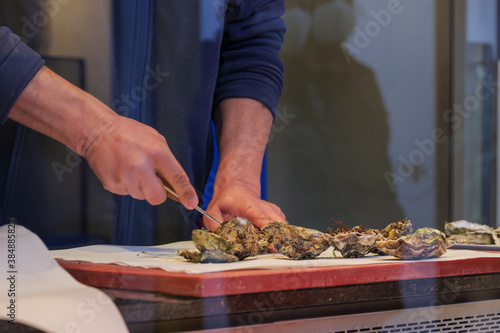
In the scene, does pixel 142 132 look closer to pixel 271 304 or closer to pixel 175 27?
pixel 271 304

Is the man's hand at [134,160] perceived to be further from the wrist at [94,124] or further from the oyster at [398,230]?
the oyster at [398,230]

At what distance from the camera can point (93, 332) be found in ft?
1.62

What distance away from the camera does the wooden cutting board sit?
555 millimetres

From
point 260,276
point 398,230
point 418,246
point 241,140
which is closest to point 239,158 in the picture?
point 241,140

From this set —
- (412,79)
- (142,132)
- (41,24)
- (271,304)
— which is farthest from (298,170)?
(271,304)

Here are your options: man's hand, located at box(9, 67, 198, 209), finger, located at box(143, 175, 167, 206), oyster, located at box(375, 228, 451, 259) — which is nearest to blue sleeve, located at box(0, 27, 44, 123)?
man's hand, located at box(9, 67, 198, 209)

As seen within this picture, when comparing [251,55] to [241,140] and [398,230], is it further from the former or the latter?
[398,230]

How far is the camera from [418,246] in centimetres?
75

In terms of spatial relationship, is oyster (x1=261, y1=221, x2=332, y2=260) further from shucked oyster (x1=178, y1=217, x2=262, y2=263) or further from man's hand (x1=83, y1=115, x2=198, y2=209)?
man's hand (x1=83, y1=115, x2=198, y2=209)

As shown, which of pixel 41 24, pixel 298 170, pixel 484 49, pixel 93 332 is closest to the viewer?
pixel 93 332

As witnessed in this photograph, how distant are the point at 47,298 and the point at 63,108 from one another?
448mm

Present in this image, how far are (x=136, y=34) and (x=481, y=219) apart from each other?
2.17 m

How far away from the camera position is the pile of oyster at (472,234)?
1.01 meters

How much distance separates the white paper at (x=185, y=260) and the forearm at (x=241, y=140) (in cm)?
32
